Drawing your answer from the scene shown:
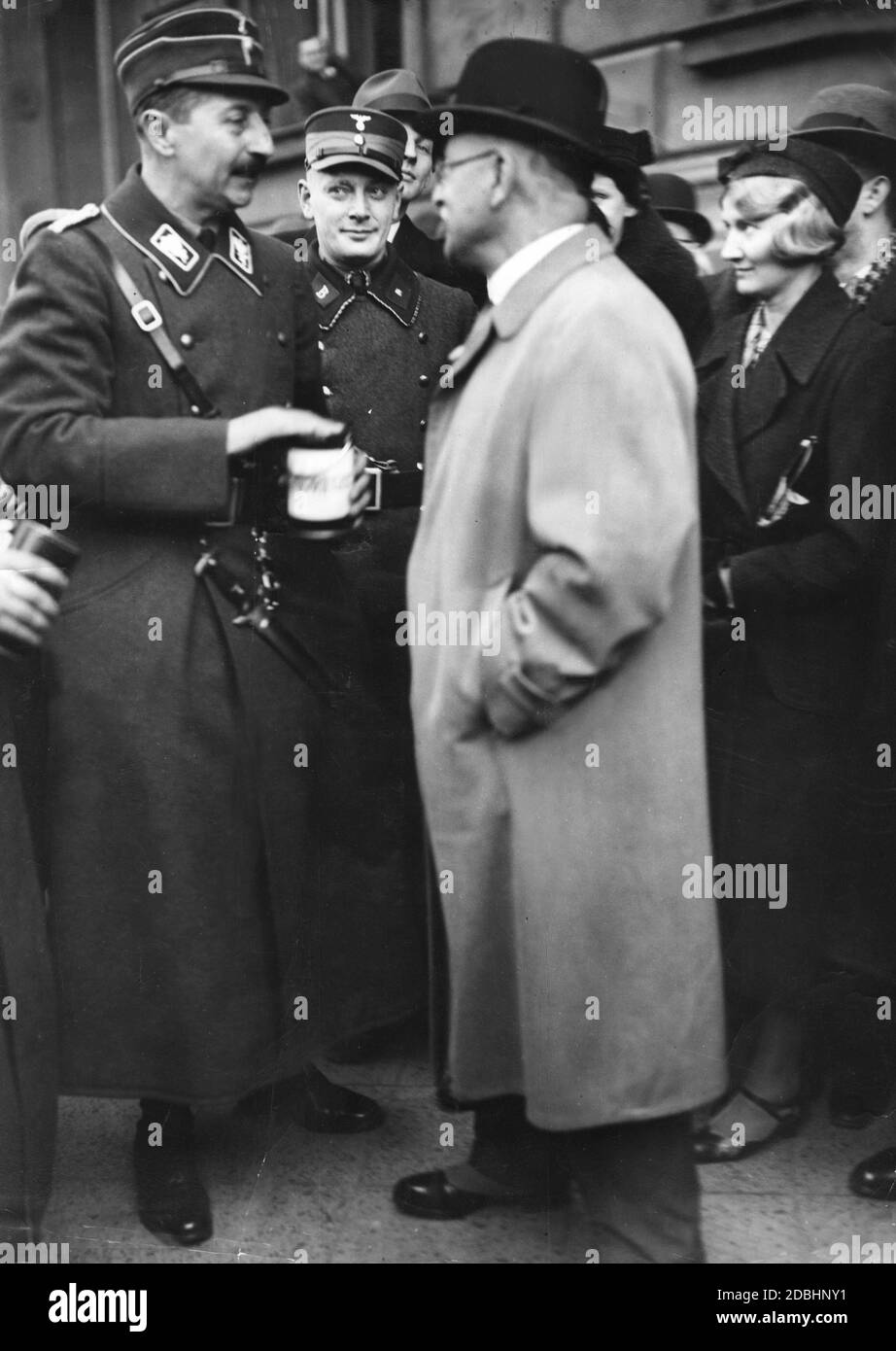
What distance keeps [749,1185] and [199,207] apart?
103 inches

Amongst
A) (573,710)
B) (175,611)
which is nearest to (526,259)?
(573,710)

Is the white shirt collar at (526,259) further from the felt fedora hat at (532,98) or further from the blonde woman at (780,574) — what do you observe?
the blonde woman at (780,574)

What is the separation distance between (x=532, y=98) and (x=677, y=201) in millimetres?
685

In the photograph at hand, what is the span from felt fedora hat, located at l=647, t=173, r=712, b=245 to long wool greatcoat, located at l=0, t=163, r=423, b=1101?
2.98 feet

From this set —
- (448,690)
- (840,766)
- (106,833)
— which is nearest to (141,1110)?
(106,833)

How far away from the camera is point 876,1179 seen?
3.59m

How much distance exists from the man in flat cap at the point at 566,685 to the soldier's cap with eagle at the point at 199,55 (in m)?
0.50

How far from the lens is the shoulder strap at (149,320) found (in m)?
3.39

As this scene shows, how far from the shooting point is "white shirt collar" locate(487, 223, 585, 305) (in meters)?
3.14

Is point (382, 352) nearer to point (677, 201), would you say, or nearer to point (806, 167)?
point (677, 201)

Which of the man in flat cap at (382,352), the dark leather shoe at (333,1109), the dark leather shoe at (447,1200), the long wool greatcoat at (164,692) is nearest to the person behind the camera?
the long wool greatcoat at (164,692)

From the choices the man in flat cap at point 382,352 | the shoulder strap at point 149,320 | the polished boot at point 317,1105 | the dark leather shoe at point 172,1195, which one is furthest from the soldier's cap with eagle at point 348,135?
the dark leather shoe at point 172,1195

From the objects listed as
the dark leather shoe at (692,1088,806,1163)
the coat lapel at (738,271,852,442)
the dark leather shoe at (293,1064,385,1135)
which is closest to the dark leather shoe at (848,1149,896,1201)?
the dark leather shoe at (692,1088,806,1163)
